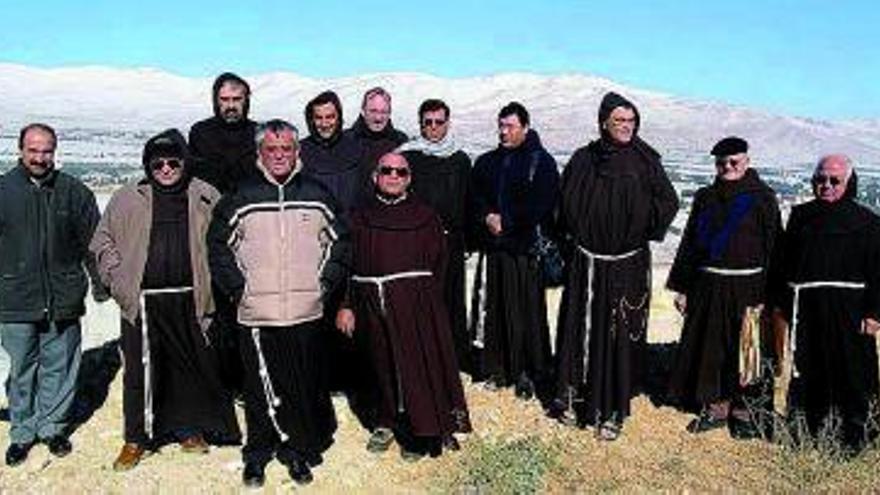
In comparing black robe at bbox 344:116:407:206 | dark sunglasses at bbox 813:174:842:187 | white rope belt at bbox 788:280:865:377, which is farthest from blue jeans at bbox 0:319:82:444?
dark sunglasses at bbox 813:174:842:187

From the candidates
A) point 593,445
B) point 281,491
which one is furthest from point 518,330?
point 281,491

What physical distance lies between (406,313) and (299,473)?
3.59ft

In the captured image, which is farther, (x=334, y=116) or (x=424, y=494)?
(x=334, y=116)

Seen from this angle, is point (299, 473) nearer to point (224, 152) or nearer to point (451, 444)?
point (451, 444)

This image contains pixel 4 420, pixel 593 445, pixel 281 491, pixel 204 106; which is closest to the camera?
pixel 281 491

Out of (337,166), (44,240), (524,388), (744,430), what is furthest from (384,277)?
(744,430)

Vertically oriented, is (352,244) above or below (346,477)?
above

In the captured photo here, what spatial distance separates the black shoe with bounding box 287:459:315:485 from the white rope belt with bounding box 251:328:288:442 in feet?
0.53

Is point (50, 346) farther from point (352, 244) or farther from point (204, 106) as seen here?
point (204, 106)

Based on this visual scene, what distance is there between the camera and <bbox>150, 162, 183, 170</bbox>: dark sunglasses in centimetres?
591

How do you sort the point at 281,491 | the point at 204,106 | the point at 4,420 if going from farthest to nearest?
the point at 204,106 < the point at 4,420 < the point at 281,491

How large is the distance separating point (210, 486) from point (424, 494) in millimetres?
1217

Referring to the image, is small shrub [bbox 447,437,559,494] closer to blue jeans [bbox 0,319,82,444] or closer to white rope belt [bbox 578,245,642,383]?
white rope belt [bbox 578,245,642,383]

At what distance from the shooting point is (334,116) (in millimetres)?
6895
